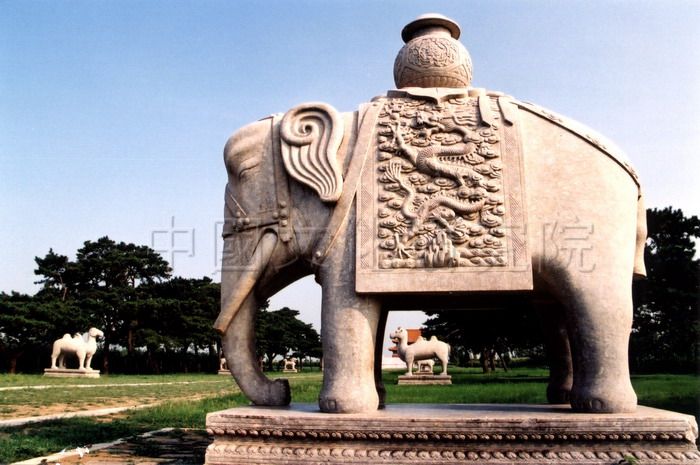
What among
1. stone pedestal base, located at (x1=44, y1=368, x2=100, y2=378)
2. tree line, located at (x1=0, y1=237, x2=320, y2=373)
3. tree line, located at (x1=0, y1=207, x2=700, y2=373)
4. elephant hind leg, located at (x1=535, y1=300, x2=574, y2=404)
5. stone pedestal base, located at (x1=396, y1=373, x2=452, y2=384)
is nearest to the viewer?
elephant hind leg, located at (x1=535, y1=300, x2=574, y2=404)

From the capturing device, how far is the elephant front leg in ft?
13.9

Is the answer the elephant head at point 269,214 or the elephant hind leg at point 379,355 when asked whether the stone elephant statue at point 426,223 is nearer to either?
the elephant head at point 269,214

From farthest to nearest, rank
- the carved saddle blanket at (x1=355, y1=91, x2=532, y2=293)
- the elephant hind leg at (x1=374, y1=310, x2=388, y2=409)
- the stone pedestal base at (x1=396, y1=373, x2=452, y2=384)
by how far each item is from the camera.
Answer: the stone pedestal base at (x1=396, y1=373, x2=452, y2=384), the elephant hind leg at (x1=374, y1=310, x2=388, y2=409), the carved saddle blanket at (x1=355, y1=91, x2=532, y2=293)

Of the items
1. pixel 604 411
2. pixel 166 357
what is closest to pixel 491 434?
pixel 604 411

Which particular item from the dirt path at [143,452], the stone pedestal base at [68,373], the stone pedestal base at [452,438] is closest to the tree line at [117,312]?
the stone pedestal base at [68,373]

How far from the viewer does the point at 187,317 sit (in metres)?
37.1

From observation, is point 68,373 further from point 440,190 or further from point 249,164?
point 440,190

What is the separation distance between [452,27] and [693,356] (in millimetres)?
22662

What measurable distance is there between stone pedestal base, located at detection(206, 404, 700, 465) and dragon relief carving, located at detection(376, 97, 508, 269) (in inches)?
45.5

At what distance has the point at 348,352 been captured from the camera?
14.1ft

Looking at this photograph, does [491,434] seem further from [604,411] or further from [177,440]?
[177,440]

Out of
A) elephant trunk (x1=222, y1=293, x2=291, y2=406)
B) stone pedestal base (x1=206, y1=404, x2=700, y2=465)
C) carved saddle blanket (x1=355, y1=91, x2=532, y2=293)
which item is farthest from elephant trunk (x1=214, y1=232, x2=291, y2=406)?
carved saddle blanket (x1=355, y1=91, x2=532, y2=293)

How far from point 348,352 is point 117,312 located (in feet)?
116

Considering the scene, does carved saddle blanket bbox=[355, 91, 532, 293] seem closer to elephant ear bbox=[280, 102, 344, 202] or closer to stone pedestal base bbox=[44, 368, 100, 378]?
elephant ear bbox=[280, 102, 344, 202]
